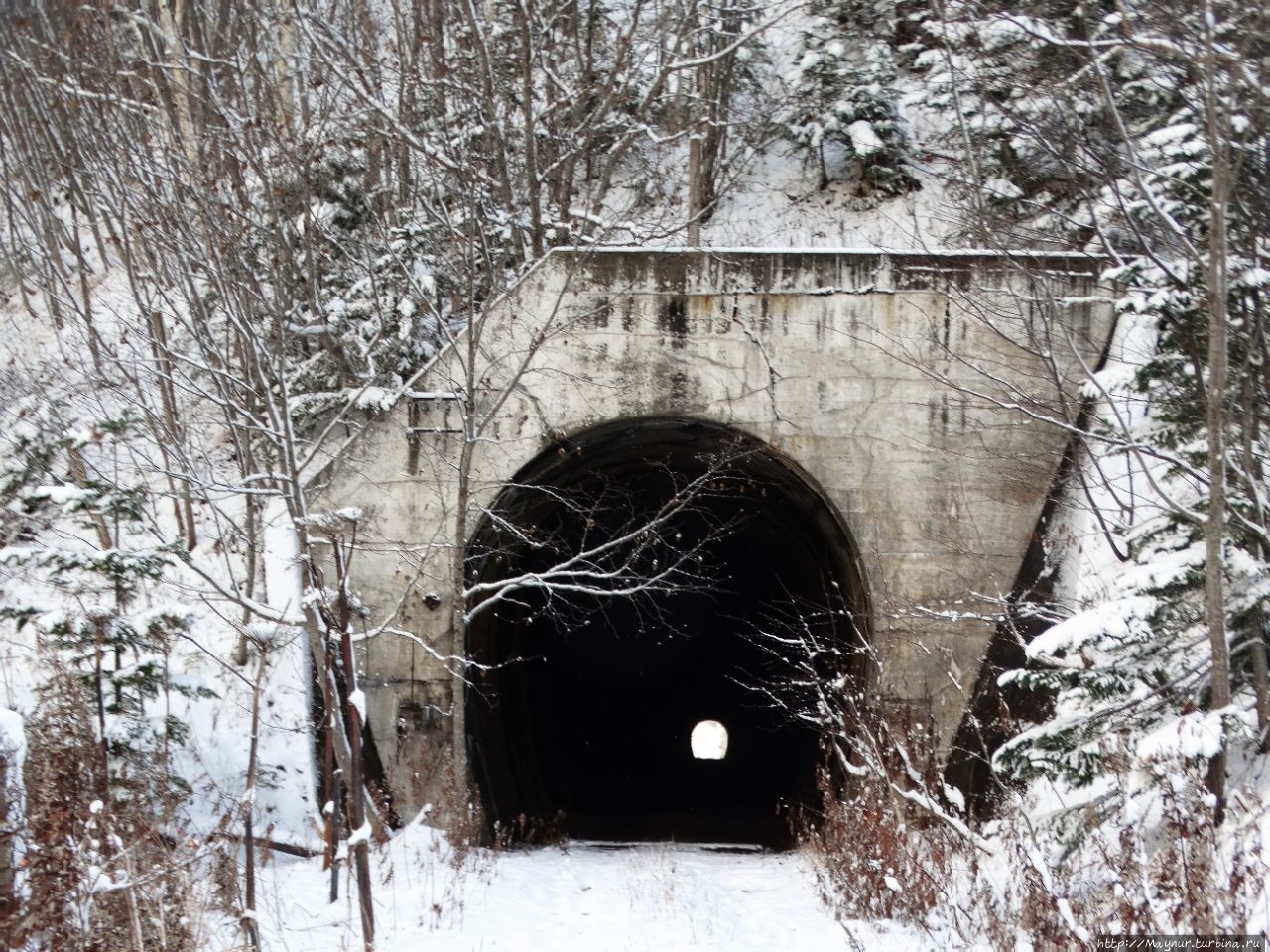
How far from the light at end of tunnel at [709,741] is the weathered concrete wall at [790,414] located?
35.6 feet

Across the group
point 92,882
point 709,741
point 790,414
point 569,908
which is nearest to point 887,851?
point 569,908

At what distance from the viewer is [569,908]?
27.7ft

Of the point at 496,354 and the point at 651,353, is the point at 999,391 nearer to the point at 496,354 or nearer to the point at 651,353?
the point at 651,353

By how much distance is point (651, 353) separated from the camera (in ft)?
33.9

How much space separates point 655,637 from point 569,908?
11.5 m

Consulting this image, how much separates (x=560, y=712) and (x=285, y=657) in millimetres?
6327

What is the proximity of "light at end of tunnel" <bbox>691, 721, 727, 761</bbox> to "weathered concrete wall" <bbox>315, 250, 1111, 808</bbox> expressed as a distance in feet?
35.6

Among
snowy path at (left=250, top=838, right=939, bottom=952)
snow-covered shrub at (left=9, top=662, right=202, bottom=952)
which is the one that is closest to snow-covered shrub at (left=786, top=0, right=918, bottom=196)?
snowy path at (left=250, top=838, right=939, bottom=952)

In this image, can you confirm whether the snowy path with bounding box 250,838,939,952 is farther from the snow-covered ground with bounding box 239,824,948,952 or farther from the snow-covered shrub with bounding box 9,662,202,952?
the snow-covered shrub with bounding box 9,662,202,952

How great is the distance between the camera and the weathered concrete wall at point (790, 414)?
10023mm

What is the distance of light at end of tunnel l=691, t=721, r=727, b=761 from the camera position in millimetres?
20484

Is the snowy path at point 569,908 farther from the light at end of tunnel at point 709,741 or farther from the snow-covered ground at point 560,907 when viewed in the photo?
the light at end of tunnel at point 709,741

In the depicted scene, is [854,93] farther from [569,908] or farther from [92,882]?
[92,882]

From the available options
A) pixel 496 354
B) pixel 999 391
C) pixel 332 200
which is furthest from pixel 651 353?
pixel 332 200
